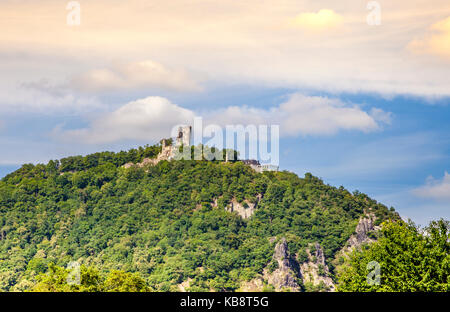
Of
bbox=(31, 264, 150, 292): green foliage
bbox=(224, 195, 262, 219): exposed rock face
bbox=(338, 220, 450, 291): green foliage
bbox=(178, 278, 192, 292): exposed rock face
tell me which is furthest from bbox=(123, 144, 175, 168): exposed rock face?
bbox=(338, 220, 450, 291): green foliage

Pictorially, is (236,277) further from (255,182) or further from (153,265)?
(255,182)

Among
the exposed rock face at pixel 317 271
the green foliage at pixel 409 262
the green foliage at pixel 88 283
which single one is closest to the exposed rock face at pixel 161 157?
the exposed rock face at pixel 317 271

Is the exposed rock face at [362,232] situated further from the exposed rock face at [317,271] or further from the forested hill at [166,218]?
the exposed rock face at [317,271]

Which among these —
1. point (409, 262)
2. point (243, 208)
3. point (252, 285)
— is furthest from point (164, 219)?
point (409, 262)

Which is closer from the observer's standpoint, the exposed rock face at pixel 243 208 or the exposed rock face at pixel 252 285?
the exposed rock face at pixel 252 285

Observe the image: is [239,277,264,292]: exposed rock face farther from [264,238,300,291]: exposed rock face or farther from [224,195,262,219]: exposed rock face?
[224,195,262,219]: exposed rock face

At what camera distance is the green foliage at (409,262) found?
4659 centimetres

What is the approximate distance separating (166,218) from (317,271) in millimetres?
32682

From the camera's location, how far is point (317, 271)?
12675 centimetres

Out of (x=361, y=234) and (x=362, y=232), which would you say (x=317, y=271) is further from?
(x=362, y=232)

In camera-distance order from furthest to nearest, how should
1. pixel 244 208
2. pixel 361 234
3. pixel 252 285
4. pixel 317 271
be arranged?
pixel 244 208, pixel 361 234, pixel 317 271, pixel 252 285

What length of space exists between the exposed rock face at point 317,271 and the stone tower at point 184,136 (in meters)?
32.2
